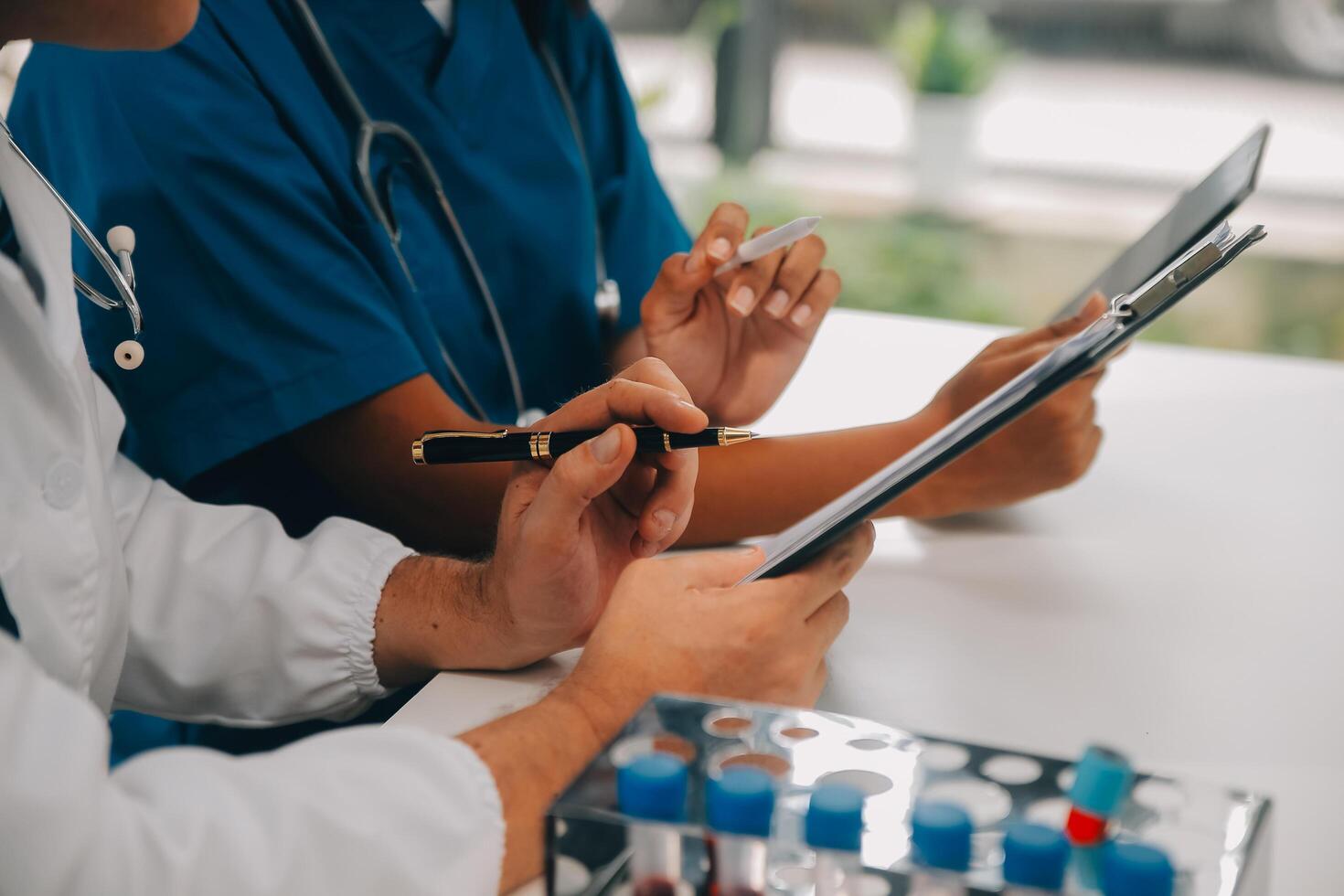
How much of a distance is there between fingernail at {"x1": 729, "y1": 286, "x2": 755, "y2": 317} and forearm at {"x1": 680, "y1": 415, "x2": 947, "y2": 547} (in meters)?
0.12

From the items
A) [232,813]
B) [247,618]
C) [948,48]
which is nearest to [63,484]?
[247,618]

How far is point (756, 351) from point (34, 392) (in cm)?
62

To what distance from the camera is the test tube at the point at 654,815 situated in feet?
1.44

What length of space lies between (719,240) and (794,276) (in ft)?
0.31

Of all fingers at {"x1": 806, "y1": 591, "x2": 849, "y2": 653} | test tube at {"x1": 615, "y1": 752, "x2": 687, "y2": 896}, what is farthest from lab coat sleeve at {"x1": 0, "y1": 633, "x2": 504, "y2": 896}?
fingers at {"x1": 806, "y1": 591, "x2": 849, "y2": 653}

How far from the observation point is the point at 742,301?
1051 millimetres

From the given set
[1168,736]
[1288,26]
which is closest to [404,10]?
[1168,736]

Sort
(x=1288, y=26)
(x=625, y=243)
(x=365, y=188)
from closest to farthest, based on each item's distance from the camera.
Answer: (x=365, y=188), (x=625, y=243), (x=1288, y=26)

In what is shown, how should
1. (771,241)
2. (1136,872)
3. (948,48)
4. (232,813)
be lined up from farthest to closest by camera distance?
(948,48) → (771,241) → (232,813) → (1136,872)

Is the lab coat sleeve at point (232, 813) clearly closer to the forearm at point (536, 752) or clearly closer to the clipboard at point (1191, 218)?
the forearm at point (536, 752)

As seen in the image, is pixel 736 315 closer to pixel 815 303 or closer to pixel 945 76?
pixel 815 303

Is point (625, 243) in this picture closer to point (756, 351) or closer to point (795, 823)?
point (756, 351)

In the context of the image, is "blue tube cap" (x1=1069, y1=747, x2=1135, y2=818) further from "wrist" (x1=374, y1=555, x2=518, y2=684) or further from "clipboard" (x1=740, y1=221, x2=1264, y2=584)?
"wrist" (x1=374, y1=555, x2=518, y2=684)

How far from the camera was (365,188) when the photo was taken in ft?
3.12
